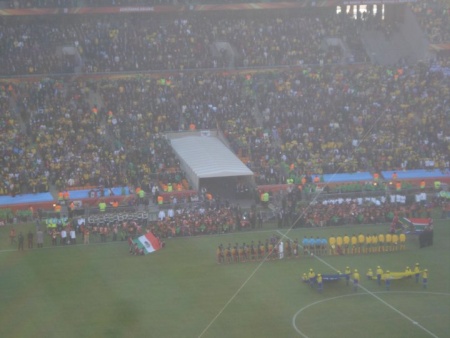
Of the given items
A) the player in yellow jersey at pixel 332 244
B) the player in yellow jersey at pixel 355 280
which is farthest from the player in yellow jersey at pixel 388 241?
the player in yellow jersey at pixel 355 280

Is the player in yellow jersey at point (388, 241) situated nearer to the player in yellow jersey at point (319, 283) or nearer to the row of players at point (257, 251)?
the row of players at point (257, 251)

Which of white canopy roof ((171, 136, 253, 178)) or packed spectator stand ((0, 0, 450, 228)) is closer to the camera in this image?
white canopy roof ((171, 136, 253, 178))

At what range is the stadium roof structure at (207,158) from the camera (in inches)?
1449

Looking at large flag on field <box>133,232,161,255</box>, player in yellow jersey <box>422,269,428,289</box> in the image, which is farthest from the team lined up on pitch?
player in yellow jersey <box>422,269,428,289</box>

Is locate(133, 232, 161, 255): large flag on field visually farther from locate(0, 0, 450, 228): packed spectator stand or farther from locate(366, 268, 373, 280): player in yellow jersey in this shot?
locate(366, 268, 373, 280): player in yellow jersey

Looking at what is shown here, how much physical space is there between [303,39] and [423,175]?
39.3ft

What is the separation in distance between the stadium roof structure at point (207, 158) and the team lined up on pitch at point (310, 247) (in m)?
6.25

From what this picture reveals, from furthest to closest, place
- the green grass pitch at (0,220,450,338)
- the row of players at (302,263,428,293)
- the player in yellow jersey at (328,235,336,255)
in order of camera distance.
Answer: the player in yellow jersey at (328,235,336,255) < the row of players at (302,263,428,293) < the green grass pitch at (0,220,450,338)

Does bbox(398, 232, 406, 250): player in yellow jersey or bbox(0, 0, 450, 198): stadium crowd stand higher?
bbox(0, 0, 450, 198): stadium crowd

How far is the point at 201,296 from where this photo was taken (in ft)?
82.7

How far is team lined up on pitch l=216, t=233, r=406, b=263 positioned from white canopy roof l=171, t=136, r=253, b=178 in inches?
247

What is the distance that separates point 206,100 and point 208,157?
17.1 feet

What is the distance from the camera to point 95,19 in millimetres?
47312

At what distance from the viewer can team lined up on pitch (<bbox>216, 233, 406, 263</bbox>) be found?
2898 cm
